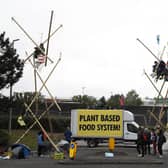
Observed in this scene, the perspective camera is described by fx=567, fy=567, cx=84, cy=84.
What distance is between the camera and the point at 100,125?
145ft

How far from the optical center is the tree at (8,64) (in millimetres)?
42406

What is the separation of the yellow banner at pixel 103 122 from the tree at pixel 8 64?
6.20 m

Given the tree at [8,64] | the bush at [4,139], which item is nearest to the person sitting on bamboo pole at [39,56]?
the bush at [4,139]

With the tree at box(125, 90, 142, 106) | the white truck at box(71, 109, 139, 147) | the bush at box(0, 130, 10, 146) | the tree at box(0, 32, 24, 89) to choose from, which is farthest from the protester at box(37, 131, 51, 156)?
the tree at box(125, 90, 142, 106)

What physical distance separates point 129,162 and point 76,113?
61.0 feet

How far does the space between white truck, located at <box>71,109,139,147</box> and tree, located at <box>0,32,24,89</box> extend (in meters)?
5.77

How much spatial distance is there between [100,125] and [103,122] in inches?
13.3

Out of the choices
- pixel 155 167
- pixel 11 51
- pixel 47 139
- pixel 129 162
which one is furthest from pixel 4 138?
pixel 155 167

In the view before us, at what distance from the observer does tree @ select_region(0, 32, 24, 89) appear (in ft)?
139

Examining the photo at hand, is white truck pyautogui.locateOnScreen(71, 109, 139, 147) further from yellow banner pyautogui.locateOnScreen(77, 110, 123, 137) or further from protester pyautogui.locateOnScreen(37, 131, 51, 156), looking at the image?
protester pyautogui.locateOnScreen(37, 131, 51, 156)

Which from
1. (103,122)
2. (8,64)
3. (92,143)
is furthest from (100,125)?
A: (8,64)

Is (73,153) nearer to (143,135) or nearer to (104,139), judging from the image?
(143,135)

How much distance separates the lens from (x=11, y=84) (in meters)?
41.8

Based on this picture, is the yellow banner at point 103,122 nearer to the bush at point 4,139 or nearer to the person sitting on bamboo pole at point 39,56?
the bush at point 4,139
